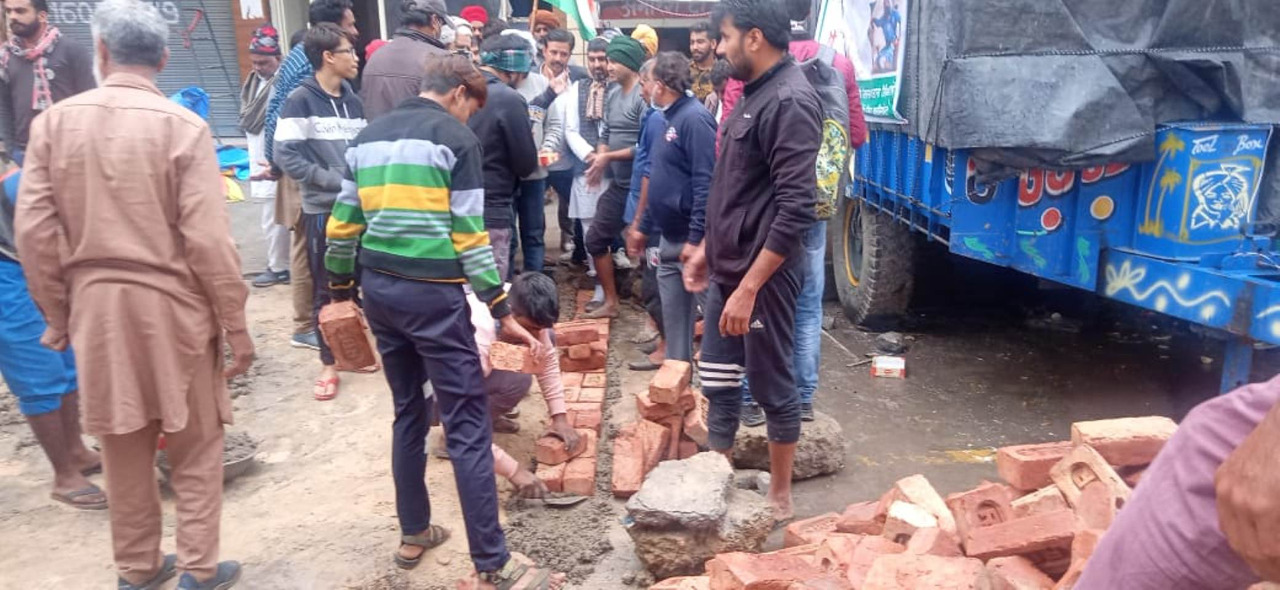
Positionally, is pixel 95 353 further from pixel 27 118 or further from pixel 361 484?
pixel 27 118

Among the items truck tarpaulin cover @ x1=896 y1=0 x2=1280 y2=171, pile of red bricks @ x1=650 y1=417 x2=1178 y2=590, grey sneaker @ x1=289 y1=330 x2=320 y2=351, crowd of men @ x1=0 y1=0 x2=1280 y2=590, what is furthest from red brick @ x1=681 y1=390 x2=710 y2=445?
grey sneaker @ x1=289 y1=330 x2=320 y2=351

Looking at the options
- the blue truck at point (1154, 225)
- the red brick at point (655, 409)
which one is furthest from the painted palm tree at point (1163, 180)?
the red brick at point (655, 409)

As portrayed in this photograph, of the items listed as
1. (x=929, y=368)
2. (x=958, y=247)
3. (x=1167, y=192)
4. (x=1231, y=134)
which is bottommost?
(x=929, y=368)

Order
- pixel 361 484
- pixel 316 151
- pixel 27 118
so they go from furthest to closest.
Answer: pixel 27 118, pixel 316 151, pixel 361 484

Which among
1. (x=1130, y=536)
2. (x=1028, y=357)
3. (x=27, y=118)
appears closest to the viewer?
(x=1130, y=536)

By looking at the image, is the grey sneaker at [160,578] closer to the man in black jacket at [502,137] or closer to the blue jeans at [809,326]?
the man in black jacket at [502,137]

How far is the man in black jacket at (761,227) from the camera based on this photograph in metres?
3.19

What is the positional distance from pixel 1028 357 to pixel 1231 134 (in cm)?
223

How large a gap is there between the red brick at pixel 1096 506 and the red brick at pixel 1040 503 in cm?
6

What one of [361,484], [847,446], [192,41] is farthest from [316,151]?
[192,41]

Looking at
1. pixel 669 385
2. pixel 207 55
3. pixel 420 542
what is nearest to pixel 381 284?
pixel 420 542

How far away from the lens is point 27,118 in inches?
208

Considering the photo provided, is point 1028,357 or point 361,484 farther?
point 1028,357

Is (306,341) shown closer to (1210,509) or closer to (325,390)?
(325,390)
